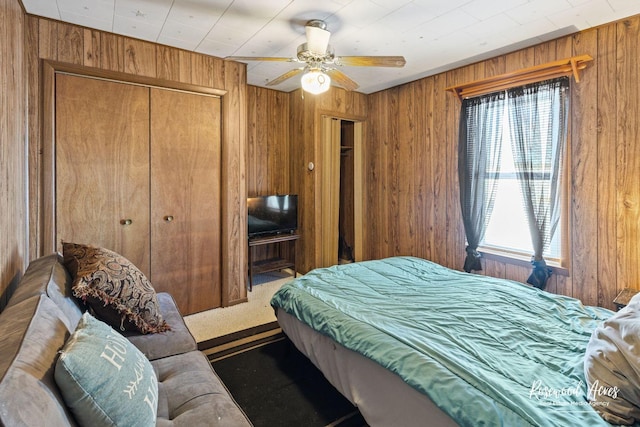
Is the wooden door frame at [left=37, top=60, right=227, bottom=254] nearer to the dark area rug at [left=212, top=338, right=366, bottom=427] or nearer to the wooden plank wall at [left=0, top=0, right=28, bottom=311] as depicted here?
the wooden plank wall at [left=0, top=0, right=28, bottom=311]

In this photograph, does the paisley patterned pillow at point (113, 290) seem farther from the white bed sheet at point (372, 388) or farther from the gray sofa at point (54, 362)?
the white bed sheet at point (372, 388)

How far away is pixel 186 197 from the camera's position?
320 centimetres

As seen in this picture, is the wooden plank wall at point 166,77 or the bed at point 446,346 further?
the wooden plank wall at point 166,77

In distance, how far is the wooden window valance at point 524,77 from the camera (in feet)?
Result: 8.61

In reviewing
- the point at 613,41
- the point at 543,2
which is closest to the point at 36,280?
the point at 543,2

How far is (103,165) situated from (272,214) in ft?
6.28

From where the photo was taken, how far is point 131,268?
184 cm

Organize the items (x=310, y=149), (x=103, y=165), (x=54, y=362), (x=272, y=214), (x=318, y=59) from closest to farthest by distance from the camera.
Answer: (x=54, y=362) < (x=318, y=59) < (x=103, y=165) < (x=272, y=214) < (x=310, y=149)

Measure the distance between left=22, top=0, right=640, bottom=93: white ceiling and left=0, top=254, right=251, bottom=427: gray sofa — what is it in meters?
1.80

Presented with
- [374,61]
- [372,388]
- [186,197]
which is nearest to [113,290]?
[372,388]

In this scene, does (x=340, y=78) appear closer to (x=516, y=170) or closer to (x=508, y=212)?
(x=516, y=170)

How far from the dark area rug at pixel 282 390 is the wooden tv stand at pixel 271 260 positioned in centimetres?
157

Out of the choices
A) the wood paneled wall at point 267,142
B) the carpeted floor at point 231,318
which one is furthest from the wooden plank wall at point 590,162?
the carpeted floor at point 231,318

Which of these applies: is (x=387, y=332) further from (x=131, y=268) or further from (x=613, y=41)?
(x=613, y=41)
